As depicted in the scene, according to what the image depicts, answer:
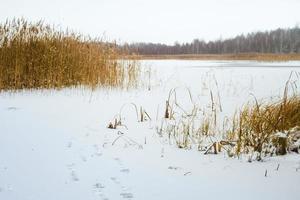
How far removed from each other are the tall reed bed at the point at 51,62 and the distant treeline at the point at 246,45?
5190 centimetres

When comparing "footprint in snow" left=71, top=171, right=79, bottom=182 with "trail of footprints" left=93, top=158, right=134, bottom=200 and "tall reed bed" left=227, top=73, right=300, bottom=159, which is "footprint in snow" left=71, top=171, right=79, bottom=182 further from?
"tall reed bed" left=227, top=73, right=300, bottom=159

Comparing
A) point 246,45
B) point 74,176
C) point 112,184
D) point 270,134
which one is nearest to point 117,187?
point 112,184

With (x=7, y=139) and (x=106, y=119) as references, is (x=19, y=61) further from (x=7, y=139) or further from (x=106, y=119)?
(x=7, y=139)

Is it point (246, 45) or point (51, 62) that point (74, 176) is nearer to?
point (51, 62)

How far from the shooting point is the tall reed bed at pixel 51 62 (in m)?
6.77

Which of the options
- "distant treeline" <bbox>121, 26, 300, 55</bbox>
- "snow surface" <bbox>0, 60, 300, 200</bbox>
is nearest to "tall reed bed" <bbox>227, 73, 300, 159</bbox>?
"snow surface" <bbox>0, 60, 300, 200</bbox>

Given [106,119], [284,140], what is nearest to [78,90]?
[106,119]

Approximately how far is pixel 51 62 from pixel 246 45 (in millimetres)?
67038

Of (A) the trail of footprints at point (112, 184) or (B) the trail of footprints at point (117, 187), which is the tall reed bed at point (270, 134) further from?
(B) the trail of footprints at point (117, 187)

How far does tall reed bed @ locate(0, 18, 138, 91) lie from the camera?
6.77 meters

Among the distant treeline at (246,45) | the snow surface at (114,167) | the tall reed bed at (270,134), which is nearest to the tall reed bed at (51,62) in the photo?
the snow surface at (114,167)

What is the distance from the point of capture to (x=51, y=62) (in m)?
6.95

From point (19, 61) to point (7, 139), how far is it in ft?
12.7

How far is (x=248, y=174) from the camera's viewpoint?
2.53 metres
